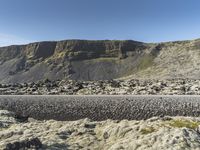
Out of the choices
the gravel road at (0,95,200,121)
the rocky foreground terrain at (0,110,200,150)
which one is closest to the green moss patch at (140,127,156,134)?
the rocky foreground terrain at (0,110,200,150)

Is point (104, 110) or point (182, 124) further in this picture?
point (104, 110)

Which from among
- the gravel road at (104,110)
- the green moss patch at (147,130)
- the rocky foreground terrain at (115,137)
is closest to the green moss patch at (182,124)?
the rocky foreground terrain at (115,137)

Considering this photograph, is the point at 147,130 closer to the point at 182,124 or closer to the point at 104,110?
the point at 182,124

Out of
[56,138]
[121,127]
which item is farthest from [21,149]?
[121,127]

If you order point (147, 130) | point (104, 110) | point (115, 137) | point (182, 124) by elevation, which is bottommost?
point (104, 110)

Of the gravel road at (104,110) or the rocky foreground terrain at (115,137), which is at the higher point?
the rocky foreground terrain at (115,137)

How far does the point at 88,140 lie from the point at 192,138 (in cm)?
933

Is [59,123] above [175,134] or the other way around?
the other way around

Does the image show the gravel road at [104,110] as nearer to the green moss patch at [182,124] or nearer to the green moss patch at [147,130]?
the green moss patch at [182,124]

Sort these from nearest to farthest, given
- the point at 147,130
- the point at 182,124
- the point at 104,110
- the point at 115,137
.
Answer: the point at 147,130
the point at 115,137
the point at 182,124
the point at 104,110

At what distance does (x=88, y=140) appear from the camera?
101 ft

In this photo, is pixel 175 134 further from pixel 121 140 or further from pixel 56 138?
pixel 56 138

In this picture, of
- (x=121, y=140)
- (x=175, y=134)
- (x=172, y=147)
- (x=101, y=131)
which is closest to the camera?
(x=172, y=147)

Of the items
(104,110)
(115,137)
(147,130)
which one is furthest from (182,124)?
(104,110)
